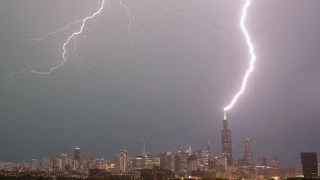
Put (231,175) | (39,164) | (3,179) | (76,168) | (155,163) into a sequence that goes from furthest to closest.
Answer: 1. (39,164)
2. (76,168)
3. (155,163)
4. (231,175)
5. (3,179)

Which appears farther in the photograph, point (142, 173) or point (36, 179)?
point (142, 173)

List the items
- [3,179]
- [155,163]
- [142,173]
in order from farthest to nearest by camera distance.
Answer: [155,163] < [142,173] < [3,179]

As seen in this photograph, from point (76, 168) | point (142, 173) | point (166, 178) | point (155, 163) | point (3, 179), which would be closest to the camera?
point (3, 179)

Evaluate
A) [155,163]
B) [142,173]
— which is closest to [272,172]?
[155,163]

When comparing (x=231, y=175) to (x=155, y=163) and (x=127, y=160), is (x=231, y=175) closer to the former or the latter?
(x=155, y=163)

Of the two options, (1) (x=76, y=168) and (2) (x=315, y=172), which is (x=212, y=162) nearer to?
(1) (x=76, y=168)

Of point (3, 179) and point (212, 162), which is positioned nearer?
point (3, 179)

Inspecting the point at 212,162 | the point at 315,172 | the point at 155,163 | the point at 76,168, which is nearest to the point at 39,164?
the point at 76,168

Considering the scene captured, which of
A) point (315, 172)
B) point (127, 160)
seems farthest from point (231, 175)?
point (127, 160)

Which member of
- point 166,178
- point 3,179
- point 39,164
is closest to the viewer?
point 3,179
